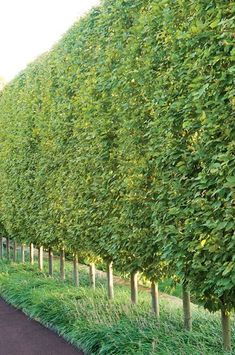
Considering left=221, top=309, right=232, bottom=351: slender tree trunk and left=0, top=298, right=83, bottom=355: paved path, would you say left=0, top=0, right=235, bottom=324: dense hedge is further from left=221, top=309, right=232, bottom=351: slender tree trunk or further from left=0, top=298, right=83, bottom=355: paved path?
left=0, top=298, right=83, bottom=355: paved path

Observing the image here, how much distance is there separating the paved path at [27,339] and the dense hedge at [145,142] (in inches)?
46.4

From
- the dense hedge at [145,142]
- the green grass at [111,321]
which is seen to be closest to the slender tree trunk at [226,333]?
the green grass at [111,321]

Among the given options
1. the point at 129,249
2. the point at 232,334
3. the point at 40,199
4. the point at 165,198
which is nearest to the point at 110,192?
the point at 129,249

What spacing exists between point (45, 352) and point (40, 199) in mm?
4108

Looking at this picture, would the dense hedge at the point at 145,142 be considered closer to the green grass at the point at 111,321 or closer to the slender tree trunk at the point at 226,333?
the slender tree trunk at the point at 226,333

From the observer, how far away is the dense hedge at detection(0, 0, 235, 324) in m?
3.88

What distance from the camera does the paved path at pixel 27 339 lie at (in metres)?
5.97

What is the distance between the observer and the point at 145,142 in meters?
5.45

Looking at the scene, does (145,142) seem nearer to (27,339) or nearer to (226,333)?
(226,333)

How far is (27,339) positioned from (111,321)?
1186mm

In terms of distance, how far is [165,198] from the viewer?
4797mm

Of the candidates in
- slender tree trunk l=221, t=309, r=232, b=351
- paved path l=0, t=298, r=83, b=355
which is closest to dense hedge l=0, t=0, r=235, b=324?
slender tree trunk l=221, t=309, r=232, b=351

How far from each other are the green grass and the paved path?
0.11m

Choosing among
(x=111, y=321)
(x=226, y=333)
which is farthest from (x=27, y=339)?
(x=226, y=333)
